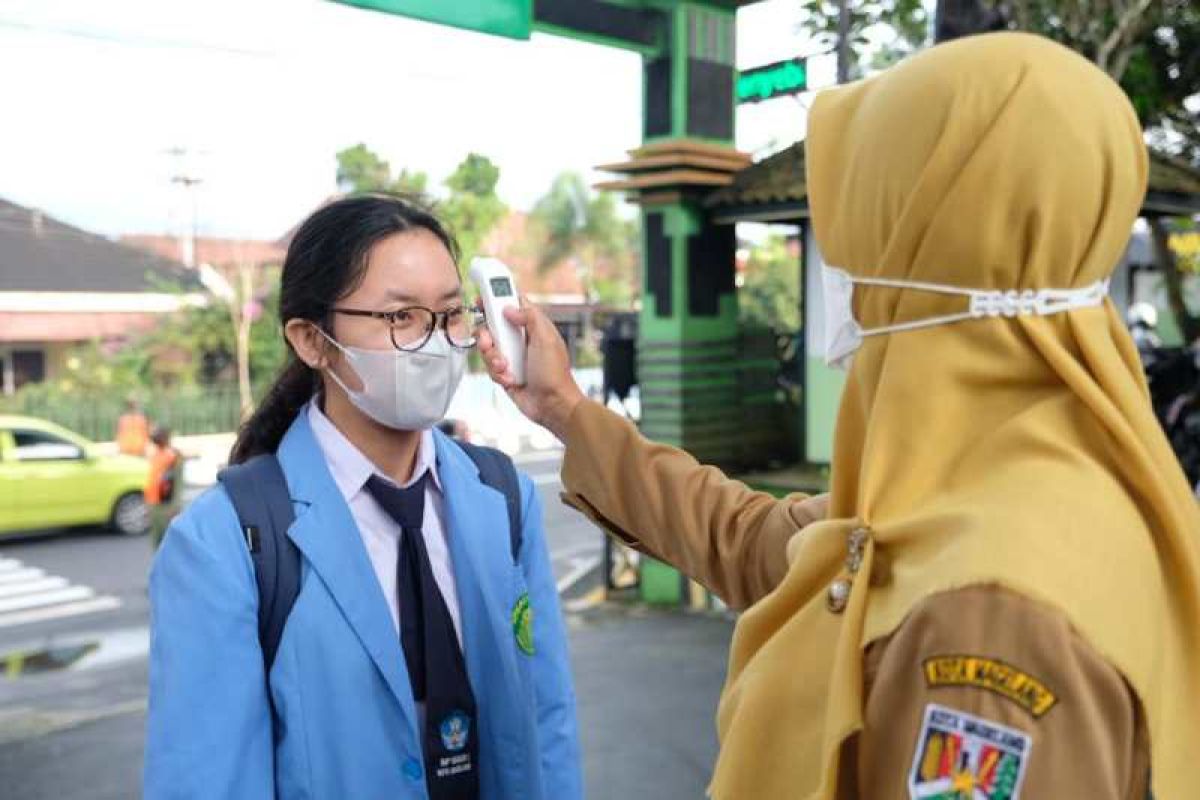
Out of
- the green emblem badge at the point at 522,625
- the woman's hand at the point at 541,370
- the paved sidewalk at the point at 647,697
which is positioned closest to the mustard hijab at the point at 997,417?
the woman's hand at the point at 541,370

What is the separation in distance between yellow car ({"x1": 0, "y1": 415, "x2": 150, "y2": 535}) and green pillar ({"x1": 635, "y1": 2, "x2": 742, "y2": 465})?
6.91 meters

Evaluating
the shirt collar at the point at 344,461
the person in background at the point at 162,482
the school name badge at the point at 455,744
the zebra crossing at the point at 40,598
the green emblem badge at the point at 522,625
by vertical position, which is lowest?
the zebra crossing at the point at 40,598

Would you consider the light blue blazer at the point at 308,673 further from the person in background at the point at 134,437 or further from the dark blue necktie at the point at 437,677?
the person in background at the point at 134,437

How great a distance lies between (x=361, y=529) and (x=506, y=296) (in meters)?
0.52

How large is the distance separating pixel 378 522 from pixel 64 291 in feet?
82.4

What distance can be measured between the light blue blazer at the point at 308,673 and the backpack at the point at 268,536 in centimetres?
2

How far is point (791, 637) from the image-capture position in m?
1.21

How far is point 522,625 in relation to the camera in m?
2.07

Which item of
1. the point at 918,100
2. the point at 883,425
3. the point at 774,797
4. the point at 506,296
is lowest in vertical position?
the point at 774,797

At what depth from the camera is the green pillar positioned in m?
7.43

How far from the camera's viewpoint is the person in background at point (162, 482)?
886cm

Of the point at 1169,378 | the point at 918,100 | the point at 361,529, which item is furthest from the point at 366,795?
the point at 1169,378

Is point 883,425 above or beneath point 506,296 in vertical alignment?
beneath

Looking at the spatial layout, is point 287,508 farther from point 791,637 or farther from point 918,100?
point 918,100
